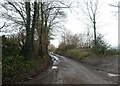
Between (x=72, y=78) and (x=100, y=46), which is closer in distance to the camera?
(x=72, y=78)

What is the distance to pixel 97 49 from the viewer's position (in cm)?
2788

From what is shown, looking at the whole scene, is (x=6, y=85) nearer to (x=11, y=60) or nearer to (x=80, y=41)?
(x=11, y=60)

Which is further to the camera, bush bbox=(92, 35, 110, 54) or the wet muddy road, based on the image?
bush bbox=(92, 35, 110, 54)

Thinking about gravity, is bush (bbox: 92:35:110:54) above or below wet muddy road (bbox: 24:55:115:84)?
above

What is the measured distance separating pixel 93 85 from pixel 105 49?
16.3 metres

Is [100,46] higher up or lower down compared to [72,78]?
higher up

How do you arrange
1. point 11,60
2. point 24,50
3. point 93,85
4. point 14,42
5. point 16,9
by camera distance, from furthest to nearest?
point 14,42
point 16,9
point 24,50
point 11,60
point 93,85

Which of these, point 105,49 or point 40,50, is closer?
point 105,49

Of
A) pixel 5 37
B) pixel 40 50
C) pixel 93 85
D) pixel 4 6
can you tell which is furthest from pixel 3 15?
pixel 93 85

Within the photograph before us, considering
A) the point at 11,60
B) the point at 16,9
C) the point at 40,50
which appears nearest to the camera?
the point at 11,60

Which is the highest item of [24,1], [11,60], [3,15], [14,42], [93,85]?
[24,1]

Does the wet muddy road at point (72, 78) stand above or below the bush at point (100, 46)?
below

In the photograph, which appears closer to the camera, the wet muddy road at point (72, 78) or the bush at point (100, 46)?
the wet muddy road at point (72, 78)

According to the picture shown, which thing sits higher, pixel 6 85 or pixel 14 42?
pixel 14 42
